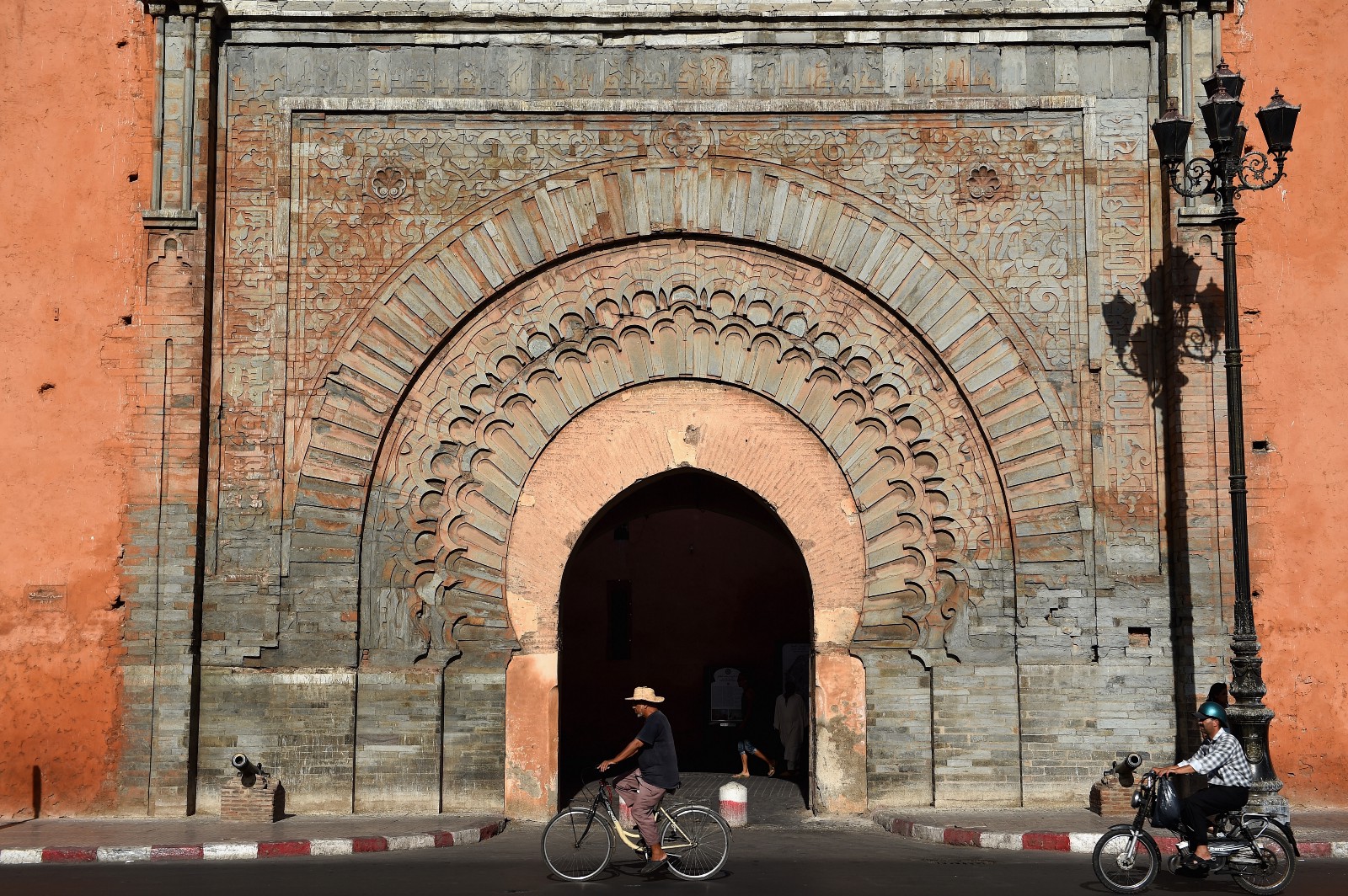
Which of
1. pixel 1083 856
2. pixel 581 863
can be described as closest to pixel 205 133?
pixel 581 863

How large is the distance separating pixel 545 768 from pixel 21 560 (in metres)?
3.75

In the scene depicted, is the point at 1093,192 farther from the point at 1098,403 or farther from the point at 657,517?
the point at 657,517

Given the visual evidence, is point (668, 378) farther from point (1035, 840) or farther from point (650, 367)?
point (1035, 840)

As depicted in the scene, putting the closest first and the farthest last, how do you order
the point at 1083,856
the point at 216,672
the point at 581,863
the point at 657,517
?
the point at 581,863 < the point at 1083,856 < the point at 216,672 < the point at 657,517

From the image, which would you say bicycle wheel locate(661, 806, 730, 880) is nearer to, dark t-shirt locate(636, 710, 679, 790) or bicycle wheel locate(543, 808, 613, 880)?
dark t-shirt locate(636, 710, 679, 790)

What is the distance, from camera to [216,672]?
995 cm

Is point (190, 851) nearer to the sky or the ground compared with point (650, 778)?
nearer to the ground

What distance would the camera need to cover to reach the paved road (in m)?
7.21

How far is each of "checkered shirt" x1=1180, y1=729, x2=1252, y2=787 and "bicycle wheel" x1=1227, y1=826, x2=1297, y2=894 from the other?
0.29 meters

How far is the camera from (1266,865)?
707 cm

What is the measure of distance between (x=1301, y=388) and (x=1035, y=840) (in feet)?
12.0

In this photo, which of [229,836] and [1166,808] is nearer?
[1166,808]

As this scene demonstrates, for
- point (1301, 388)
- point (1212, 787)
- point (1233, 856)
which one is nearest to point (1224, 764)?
point (1212, 787)

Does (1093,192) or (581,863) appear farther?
(1093,192)
